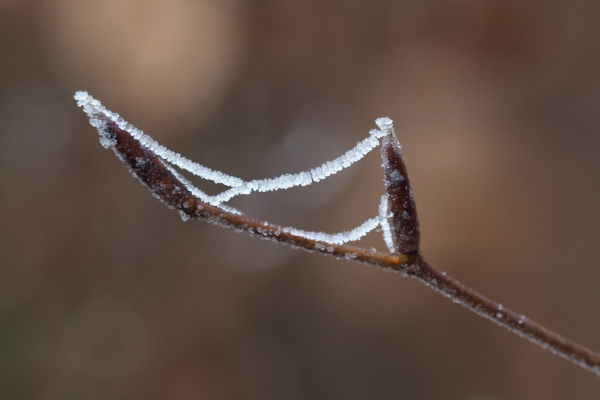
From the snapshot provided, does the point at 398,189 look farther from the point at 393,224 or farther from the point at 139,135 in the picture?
the point at 139,135

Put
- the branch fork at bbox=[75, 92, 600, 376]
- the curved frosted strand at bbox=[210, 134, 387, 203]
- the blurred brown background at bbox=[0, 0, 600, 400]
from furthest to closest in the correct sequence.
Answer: the blurred brown background at bbox=[0, 0, 600, 400], the curved frosted strand at bbox=[210, 134, 387, 203], the branch fork at bbox=[75, 92, 600, 376]

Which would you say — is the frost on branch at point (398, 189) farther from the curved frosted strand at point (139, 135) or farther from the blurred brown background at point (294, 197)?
the blurred brown background at point (294, 197)

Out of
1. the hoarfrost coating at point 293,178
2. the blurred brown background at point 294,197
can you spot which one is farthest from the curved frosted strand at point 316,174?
the blurred brown background at point 294,197

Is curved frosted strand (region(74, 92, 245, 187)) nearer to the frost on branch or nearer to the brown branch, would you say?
the brown branch

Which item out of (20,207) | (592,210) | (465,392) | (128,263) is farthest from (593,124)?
(20,207)

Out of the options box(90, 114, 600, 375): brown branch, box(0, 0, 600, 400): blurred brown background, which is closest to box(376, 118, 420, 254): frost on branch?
box(90, 114, 600, 375): brown branch

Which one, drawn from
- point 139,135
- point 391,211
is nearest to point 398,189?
point 391,211
